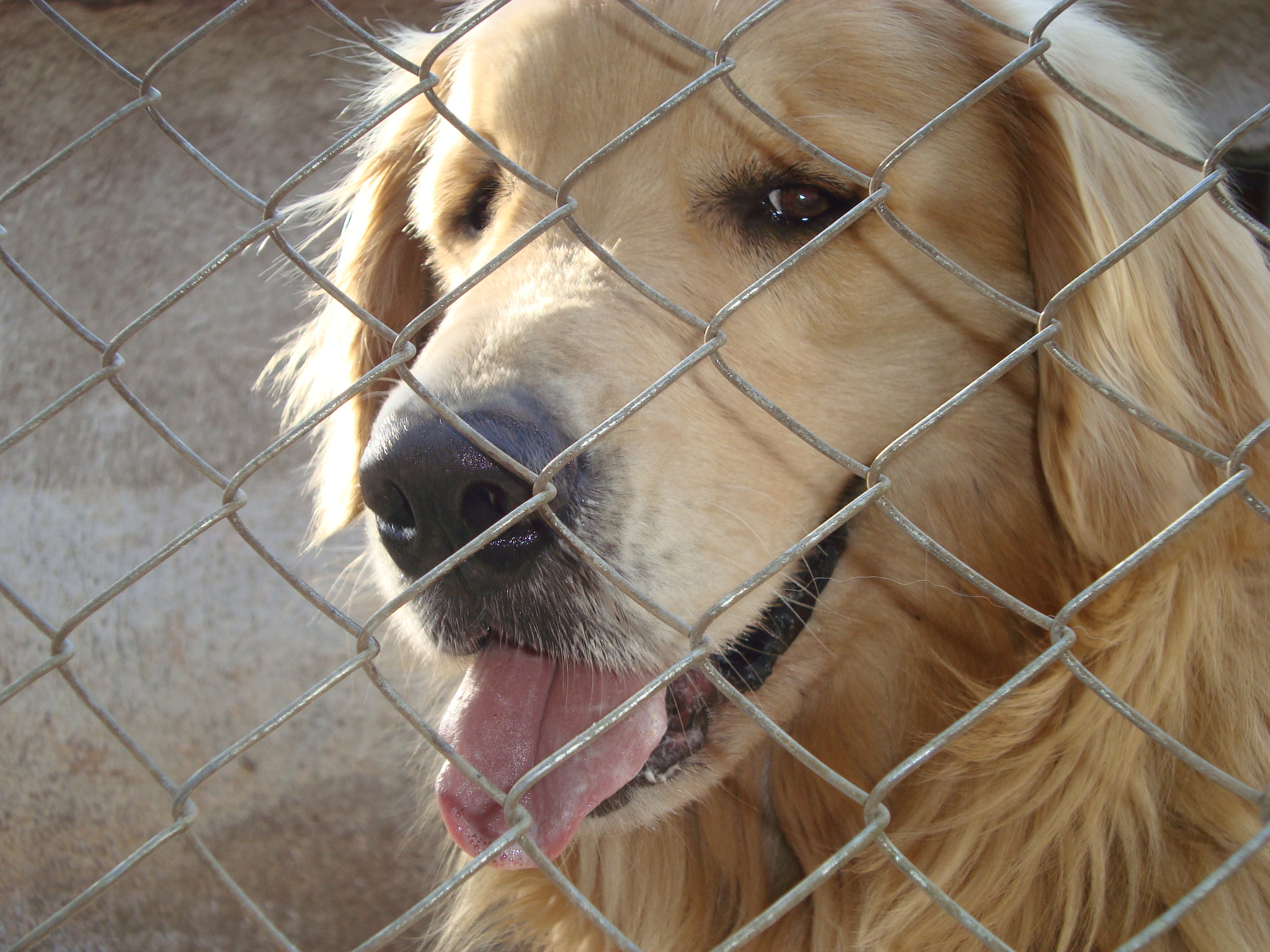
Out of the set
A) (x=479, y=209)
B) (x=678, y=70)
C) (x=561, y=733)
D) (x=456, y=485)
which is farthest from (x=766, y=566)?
(x=479, y=209)

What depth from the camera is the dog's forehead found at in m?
1.72

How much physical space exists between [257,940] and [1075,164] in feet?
9.27

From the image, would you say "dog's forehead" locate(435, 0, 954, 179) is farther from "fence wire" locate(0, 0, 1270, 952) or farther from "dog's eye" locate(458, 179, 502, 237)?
"fence wire" locate(0, 0, 1270, 952)

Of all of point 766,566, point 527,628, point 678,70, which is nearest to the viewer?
point 766,566

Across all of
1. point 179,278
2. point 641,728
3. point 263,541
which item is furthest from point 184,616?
point 641,728

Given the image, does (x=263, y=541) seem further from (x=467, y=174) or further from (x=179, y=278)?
(x=467, y=174)

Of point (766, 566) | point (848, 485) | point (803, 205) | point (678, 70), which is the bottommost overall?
point (848, 485)

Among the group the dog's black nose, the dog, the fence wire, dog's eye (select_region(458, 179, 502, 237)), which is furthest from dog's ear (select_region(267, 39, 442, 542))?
the fence wire

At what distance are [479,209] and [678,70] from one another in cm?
64

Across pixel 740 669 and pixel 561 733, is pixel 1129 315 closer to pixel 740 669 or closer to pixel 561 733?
pixel 740 669

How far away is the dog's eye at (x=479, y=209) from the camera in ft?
7.31

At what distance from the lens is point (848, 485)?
1.78 m

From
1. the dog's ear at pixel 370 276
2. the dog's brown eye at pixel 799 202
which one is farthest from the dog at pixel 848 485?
the dog's ear at pixel 370 276

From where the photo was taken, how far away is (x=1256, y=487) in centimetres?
148
